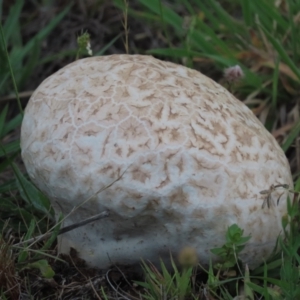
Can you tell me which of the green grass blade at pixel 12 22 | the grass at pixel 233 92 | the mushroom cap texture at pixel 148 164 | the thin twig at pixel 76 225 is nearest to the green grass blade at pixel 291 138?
the grass at pixel 233 92

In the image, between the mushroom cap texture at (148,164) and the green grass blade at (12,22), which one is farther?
the green grass blade at (12,22)

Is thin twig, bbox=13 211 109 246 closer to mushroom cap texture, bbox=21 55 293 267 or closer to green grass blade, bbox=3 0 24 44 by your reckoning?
mushroom cap texture, bbox=21 55 293 267

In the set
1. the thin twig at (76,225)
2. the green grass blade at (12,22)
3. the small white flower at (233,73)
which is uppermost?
the small white flower at (233,73)

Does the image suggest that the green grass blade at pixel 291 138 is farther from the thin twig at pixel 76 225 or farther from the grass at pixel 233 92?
the thin twig at pixel 76 225

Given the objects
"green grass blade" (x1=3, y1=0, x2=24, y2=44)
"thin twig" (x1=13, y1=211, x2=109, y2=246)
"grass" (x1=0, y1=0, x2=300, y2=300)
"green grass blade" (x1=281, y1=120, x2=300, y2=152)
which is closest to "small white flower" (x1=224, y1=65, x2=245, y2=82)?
"grass" (x1=0, y1=0, x2=300, y2=300)

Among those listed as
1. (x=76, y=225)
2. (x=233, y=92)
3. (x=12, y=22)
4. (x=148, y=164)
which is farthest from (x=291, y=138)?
(x=12, y=22)

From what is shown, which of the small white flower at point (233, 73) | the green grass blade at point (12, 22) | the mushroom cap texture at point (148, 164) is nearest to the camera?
the mushroom cap texture at point (148, 164)

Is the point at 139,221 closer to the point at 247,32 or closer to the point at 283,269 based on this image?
the point at 283,269

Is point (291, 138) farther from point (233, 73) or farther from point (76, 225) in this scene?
point (76, 225)
